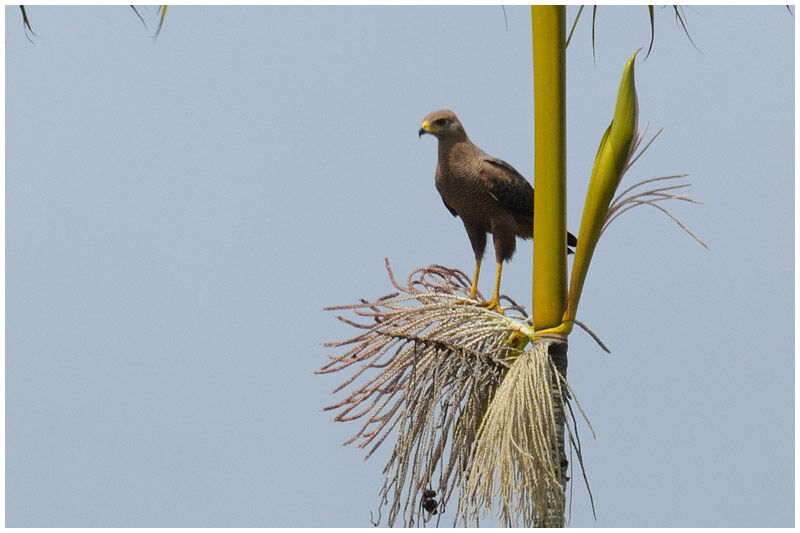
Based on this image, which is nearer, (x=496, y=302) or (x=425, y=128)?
(x=496, y=302)

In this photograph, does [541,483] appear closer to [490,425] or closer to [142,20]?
[490,425]

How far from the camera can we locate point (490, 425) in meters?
4.09

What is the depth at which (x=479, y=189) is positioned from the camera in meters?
5.66

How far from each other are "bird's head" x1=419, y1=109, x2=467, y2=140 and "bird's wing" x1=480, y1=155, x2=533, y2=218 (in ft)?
0.68

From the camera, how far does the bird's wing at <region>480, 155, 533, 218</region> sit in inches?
223

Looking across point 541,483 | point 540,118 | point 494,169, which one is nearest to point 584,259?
point 540,118

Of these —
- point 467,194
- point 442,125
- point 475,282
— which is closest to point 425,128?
→ point 442,125

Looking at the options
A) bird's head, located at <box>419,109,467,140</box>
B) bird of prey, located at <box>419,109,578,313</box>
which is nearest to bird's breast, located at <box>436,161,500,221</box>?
bird of prey, located at <box>419,109,578,313</box>

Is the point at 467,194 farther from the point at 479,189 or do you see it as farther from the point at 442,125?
the point at 442,125

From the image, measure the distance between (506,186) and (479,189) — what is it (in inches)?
5.8

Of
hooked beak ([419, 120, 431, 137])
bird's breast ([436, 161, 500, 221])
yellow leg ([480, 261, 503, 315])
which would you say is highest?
hooked beak ([419, 120, 431, 137])

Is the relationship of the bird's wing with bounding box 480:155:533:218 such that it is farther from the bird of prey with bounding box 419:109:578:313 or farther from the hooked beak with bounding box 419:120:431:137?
the hooked beak with bounding box 419:120:431:137

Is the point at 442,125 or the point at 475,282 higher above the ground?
the point at 442,125

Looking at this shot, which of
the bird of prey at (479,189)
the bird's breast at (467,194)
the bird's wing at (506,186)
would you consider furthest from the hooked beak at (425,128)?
the bird's wing at (506,186)
